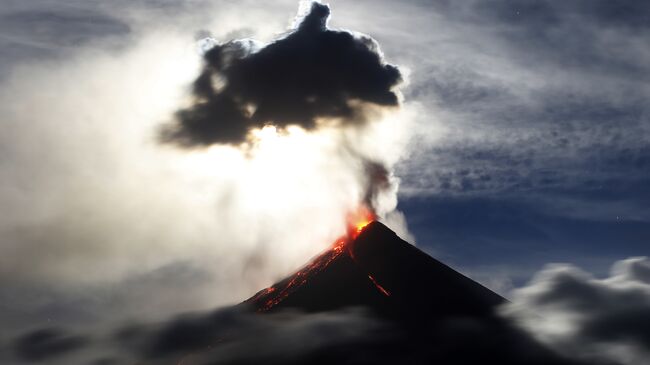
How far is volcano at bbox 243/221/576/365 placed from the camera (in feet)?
408

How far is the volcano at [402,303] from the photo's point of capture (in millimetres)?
124250

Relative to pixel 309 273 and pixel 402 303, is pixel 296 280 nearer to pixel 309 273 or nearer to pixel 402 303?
pixel 309 273

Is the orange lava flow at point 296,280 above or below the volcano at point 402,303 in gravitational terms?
above

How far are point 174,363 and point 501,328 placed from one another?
65.5 metres

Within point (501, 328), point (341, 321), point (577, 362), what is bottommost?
point (577, 362)

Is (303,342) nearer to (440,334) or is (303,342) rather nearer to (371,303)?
(371,303)

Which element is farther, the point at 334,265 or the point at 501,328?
the point at 334,265

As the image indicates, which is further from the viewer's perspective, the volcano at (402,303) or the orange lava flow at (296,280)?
the orange lava flow at (296,280)

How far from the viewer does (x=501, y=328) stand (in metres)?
135

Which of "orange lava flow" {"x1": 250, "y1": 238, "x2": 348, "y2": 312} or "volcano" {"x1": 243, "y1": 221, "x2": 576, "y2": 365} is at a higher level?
"orange lava flow" {"x1": 250, "y1": 238, "x2": 348, "y2": 312}

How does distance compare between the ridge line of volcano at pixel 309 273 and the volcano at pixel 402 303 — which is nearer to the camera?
the volcano at pixel 402 303

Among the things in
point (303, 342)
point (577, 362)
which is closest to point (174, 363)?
point (303, 342)

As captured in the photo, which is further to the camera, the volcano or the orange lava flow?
the orange lava flow

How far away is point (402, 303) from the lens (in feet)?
447
